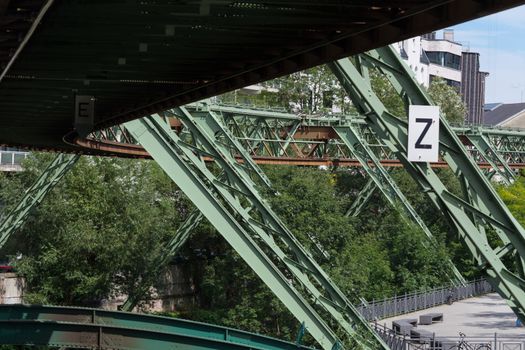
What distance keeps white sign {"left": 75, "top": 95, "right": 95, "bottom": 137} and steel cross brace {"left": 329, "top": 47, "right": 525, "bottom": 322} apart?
6.37 metres

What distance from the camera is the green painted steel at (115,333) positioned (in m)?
23.0

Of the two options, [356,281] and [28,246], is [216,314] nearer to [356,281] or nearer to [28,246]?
[356,281]

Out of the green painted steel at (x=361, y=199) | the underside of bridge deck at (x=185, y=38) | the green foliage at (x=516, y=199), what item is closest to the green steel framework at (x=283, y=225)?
the underside of bridge deck at (x=185, y=38)

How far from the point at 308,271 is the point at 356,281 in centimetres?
1462

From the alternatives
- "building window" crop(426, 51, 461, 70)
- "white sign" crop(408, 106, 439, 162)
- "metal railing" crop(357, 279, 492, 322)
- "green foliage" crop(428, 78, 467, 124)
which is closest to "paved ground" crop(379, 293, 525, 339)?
"metal railing" crop(357, 279, 492, 322)

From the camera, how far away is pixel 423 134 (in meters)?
11.7

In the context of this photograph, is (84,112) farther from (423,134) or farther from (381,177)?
(381,177)

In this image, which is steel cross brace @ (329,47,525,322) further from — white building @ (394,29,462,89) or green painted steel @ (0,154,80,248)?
white building @ (394,29,462,89)

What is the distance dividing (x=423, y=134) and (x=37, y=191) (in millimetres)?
27154

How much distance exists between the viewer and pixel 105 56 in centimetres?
1270

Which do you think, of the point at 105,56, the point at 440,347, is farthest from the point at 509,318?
the point at 105,56

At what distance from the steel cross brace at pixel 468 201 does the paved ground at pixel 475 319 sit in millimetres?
25037

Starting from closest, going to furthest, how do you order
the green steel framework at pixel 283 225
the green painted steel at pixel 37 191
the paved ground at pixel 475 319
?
1. the green steel framework at pixel 283 225
2. the green painted steel at pixel 37 191
3. the paved ground at pixel 475 319

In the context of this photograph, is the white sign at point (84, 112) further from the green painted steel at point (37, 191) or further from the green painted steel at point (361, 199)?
the green painted steel at point (361, 199)
